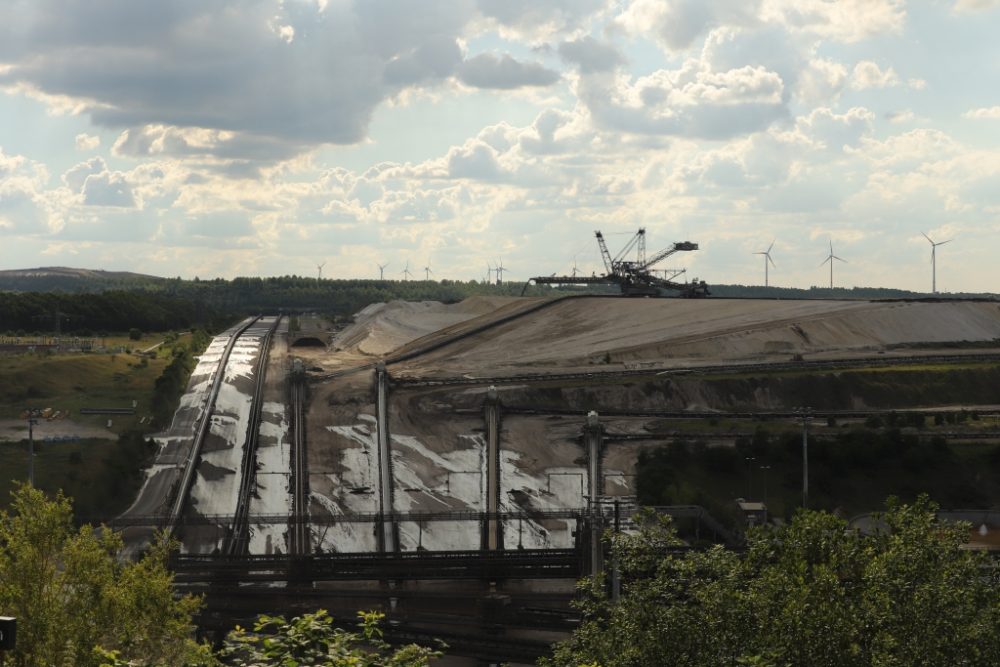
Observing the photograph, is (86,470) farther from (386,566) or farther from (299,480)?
(386,566)

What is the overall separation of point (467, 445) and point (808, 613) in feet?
268

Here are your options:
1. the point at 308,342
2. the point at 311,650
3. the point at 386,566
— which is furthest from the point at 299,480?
the point at 308,342

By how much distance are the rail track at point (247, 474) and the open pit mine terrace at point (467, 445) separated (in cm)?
30

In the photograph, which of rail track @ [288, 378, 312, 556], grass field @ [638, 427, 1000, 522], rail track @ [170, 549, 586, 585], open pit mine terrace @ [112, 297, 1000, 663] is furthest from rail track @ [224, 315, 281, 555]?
grass field @ [638, 427, 1000, 522]

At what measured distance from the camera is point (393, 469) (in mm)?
103250

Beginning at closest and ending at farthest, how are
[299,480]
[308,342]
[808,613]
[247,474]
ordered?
[808,613] → [299,480] → [247,474] → [308,342]

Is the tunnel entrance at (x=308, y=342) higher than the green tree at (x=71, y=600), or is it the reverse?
the tunnel entrance at (x=308, y=342)

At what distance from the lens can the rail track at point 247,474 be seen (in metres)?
79.4

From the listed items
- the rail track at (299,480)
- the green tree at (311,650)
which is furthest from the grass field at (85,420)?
the green tree at (311,650)

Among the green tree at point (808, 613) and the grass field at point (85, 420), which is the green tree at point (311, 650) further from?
the grass field at point (85, 420)

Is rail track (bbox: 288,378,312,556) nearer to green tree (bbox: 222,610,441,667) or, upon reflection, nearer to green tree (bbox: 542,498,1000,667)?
green tree (bbox: 542,498,1000,667)

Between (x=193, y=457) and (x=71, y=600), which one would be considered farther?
(x=193, y=457)

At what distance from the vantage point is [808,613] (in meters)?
31.9

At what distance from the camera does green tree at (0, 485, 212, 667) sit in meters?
33.5
